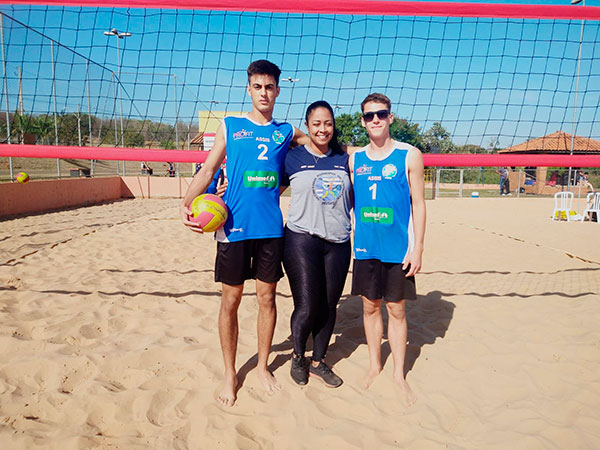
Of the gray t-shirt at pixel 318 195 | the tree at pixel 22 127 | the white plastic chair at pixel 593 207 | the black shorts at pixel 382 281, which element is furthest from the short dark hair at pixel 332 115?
the white plastic chair at pixel 593 207

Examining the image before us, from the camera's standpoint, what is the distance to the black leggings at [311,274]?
2.36 m

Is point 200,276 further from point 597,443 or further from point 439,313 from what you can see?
point 597,443

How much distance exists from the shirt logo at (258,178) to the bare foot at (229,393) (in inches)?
44.6

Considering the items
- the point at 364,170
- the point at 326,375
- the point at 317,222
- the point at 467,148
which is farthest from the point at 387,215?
the point at 467,148

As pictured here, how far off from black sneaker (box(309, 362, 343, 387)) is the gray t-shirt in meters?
0.83

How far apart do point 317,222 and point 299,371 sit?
3.10 ft

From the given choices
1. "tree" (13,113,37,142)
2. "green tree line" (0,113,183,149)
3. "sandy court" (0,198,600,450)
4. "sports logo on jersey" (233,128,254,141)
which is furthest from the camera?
"tree" (13,113,37,142)

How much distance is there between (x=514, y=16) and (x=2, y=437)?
443 centimetres

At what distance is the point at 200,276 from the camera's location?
15.6 ft

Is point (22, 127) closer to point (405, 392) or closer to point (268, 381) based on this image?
point (268, 381)

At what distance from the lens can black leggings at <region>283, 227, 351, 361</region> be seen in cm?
236

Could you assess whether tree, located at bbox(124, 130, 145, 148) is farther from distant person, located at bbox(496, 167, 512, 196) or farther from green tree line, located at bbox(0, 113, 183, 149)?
distant person, located at bbox(496, 167, 512, 196)

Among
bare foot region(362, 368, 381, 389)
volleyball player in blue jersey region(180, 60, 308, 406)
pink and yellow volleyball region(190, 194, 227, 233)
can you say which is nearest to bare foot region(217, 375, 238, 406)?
volleyball player in blue jersey region(180, 60, 308, 406)

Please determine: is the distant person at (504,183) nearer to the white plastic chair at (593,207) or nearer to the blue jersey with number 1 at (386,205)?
the white plastic chair at (593,207)
